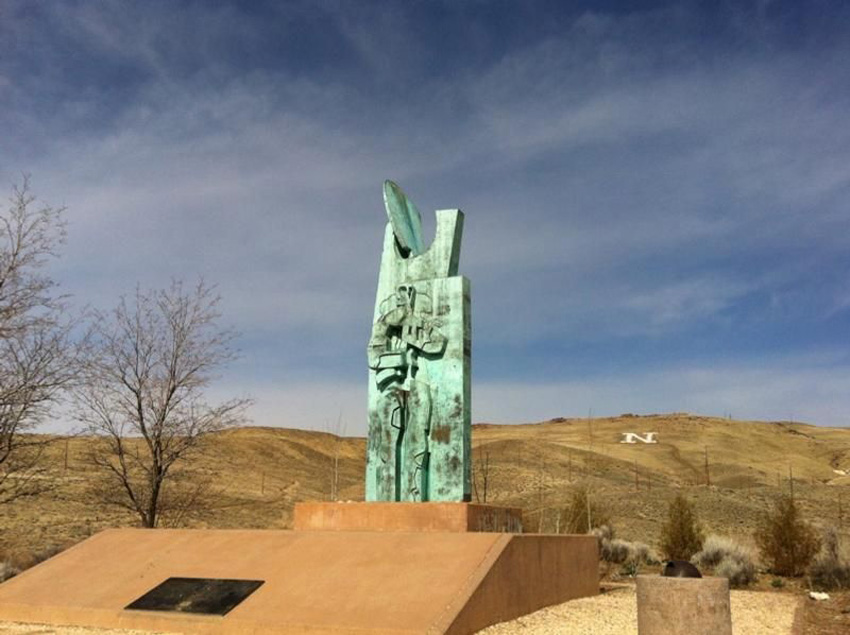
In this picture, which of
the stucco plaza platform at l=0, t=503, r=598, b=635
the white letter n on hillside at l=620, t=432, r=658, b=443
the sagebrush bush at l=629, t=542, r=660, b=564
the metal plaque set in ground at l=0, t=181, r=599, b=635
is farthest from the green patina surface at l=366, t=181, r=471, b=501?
the white letter n on hillside at l=620, t=432, r=658, b=443

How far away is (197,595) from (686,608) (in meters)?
5.17

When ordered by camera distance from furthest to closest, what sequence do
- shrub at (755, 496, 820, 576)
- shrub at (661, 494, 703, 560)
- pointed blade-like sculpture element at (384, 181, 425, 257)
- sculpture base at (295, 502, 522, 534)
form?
shrub at (661, 494, 703, 560) < shrub at (755, 496, 820, 576) < pointed blade-like sculpture element at (384, 181, 425, 257) < sculpture base at (295, 502, 522, 534)

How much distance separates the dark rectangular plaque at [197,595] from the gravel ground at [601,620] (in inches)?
18.1


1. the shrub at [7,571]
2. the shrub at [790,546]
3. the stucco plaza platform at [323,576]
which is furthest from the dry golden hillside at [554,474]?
the stucco plaza platform at [323,576]

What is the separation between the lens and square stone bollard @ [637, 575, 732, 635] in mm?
5883

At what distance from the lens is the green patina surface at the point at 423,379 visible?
35.3ft

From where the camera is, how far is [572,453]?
1965 inches

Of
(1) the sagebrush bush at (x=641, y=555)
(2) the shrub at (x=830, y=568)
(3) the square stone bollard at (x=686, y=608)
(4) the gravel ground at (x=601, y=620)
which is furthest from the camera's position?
(1) the sagebrush bush at (x=641, y=555)

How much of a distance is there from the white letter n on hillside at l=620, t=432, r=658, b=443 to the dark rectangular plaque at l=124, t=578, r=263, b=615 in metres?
61.7

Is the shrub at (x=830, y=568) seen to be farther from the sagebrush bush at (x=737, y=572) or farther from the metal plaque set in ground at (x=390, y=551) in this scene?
the metal plaque set in ground at (x=390, y=551)

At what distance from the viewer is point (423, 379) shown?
11102 millimetres

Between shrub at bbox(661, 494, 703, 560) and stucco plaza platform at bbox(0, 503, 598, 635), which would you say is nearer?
stucco plaza platform at bbox(0, 503, 598, 635)

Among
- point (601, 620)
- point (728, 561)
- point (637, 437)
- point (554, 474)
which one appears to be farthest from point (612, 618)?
point (637, 437)

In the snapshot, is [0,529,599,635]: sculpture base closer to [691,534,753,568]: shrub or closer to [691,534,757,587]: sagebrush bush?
[691,534,757,587]: sagebrush bush
